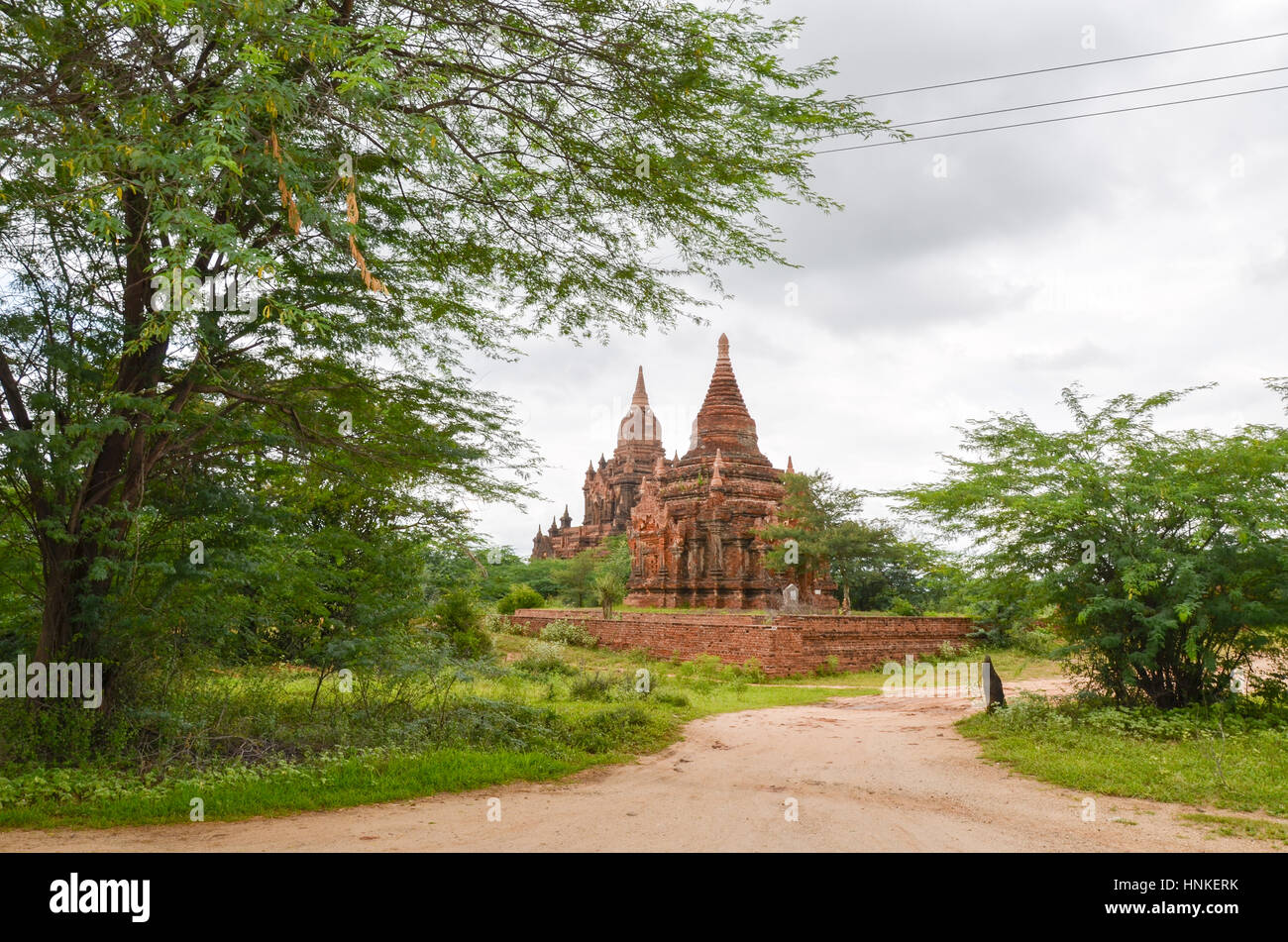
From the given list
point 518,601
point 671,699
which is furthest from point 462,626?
point 518,601

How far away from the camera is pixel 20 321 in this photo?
288 inches

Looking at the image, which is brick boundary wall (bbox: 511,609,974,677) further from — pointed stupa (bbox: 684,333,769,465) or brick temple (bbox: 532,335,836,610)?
pointed stupa (bbox: 684,333,769,465)

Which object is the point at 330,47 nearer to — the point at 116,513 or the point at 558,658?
the point at 116,513

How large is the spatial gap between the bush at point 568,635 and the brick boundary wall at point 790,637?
0.57 metres

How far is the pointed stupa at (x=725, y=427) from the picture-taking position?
35000mm

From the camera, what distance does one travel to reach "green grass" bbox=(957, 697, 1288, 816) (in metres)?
7.70

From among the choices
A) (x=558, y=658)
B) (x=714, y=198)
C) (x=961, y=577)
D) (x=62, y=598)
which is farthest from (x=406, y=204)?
(x=558, y=658)

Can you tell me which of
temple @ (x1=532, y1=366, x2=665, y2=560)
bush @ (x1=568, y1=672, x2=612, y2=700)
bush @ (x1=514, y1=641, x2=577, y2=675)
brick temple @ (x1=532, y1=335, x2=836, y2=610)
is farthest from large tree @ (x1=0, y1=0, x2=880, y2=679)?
temple @ (x1=532, y1=366, x2=665, y2=560)

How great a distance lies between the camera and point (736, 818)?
22.1ft

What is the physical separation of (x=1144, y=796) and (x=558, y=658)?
1420cm

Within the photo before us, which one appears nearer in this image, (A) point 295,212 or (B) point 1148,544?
(A) point 295,212

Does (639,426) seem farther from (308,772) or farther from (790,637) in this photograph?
(308,772)

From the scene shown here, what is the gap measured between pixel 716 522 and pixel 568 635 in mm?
8363

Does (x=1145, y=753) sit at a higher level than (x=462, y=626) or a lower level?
lower
